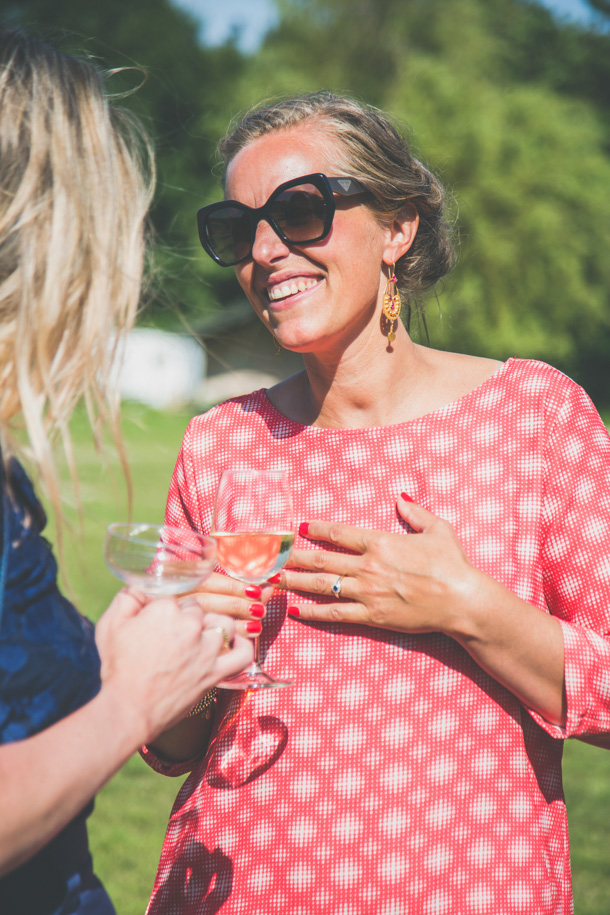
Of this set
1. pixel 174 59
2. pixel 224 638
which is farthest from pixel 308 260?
pixel 174 59

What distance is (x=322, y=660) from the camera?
2.24 meters

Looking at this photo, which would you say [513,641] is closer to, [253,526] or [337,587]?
[337,587]

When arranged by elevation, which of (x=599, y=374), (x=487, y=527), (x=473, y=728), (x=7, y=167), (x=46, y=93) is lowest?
(x=599, y=374)

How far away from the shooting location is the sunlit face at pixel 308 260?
8.09 ft

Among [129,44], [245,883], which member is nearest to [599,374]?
[129,44]

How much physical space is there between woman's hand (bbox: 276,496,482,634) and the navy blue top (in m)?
0.76

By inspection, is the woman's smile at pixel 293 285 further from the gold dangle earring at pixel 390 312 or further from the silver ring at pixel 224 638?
the silver ring at pixel 224 638

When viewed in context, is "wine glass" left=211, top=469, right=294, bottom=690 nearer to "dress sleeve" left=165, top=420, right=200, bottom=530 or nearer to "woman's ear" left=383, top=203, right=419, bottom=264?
"dress sleeve" left=165, top=420, right=200, bottom=530

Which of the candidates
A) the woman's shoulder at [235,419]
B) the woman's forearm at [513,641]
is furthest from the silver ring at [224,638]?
the woman's shoulder at [235,419]

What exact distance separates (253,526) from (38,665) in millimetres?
773

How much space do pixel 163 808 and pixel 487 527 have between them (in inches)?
153

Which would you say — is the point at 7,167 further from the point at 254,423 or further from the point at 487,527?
the point at 487,527

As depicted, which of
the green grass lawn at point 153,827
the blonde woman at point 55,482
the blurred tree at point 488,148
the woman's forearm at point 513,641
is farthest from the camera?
the blurred tree at point 488,148

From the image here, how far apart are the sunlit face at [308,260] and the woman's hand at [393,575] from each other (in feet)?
1.93
